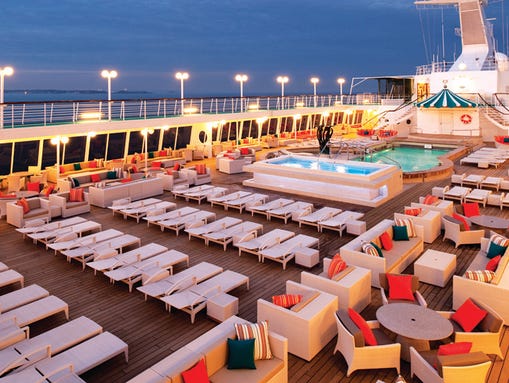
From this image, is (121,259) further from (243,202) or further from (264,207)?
(243,202)

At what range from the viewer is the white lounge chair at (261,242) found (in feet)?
25.9

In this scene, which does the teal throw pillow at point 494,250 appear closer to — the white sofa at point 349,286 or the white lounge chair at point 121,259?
the white sofa at point 349,286

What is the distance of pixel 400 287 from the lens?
5816mm

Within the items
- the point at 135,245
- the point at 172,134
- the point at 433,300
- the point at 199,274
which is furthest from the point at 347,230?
the point at 172,134

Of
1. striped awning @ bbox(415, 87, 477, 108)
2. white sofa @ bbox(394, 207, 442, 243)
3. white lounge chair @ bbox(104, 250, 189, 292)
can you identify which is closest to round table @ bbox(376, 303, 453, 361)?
white lounge chair @ bbox(104, 250, 189, 292)

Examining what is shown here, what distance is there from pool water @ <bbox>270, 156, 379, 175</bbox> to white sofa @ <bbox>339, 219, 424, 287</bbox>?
5.29 m

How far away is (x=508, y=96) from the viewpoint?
78.9 feet

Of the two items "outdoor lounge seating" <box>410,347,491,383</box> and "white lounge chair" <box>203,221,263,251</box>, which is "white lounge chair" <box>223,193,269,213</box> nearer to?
"white lounge chair" <box>203,221,263,251</box>

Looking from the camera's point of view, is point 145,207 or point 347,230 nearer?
point 347,230

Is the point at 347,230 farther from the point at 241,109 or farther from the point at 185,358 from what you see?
the point at 241,109

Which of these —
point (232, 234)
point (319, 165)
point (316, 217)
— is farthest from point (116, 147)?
point (232, 234)

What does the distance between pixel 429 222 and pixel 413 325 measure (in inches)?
163

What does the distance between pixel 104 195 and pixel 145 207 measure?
168cm

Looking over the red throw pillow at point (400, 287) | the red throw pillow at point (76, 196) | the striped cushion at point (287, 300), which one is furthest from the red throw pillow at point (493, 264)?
the red throw pillow at point (76, 196)
